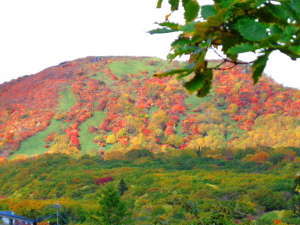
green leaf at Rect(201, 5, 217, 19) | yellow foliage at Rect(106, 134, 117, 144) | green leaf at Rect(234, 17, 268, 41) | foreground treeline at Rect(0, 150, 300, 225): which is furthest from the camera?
yellow foliage at Rect(106, 134, 117, 144)

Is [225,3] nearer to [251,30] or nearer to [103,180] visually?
[251,30]

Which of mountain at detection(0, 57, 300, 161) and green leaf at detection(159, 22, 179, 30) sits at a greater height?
green leaf at detection(159, 22, 179, 30)

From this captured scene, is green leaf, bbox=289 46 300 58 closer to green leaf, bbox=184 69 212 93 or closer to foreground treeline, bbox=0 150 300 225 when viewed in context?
green leaf, bbox=184 69 212 93

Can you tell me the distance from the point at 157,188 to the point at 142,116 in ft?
106

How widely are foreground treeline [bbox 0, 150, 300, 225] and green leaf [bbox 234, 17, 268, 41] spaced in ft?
66.7

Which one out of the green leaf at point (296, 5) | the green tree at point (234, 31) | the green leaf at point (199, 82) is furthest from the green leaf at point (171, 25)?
the green leaf at point (296, 5)

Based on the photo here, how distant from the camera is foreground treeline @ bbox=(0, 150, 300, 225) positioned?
36.0 meters

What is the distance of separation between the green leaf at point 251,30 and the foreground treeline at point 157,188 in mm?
20324

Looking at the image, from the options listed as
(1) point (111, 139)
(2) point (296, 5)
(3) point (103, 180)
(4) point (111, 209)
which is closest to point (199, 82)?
(2) point (296, 5)

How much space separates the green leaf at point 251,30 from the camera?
138 centimetres

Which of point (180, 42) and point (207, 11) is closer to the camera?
point (207, 11)

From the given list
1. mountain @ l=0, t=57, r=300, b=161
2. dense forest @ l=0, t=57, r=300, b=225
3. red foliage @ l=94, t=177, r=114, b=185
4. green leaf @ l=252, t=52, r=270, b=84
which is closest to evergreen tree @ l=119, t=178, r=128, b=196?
dense forest @ l=0, t=57, r=300, b=225

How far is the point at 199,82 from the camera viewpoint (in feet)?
5.36

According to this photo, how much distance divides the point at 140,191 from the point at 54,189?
1040cm
